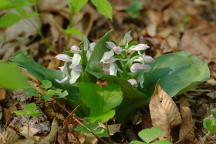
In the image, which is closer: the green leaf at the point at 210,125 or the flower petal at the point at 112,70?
the green leaf at the point at 210,125

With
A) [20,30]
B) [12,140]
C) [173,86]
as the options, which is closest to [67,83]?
[12,140]

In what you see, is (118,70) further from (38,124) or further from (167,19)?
(167,19)

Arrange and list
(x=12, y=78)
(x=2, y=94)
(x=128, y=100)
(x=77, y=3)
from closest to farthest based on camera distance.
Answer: (x=12, y=78) → (x=128, y=100) → (x=77, y=3) → (x=2, y=94)

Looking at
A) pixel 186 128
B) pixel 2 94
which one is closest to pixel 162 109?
pixel 186 128

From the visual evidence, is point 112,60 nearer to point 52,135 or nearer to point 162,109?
point 162,109

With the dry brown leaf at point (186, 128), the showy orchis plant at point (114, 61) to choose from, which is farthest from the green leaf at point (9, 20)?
the dry brown leaf at point (186, 128)

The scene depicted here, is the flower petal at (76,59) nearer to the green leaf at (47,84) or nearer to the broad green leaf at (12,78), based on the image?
the green leaf at (47,84)

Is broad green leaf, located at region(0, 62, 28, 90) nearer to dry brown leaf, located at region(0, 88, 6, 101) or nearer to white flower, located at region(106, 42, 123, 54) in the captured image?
white flower, located at region(106, 42, 123, 54)
